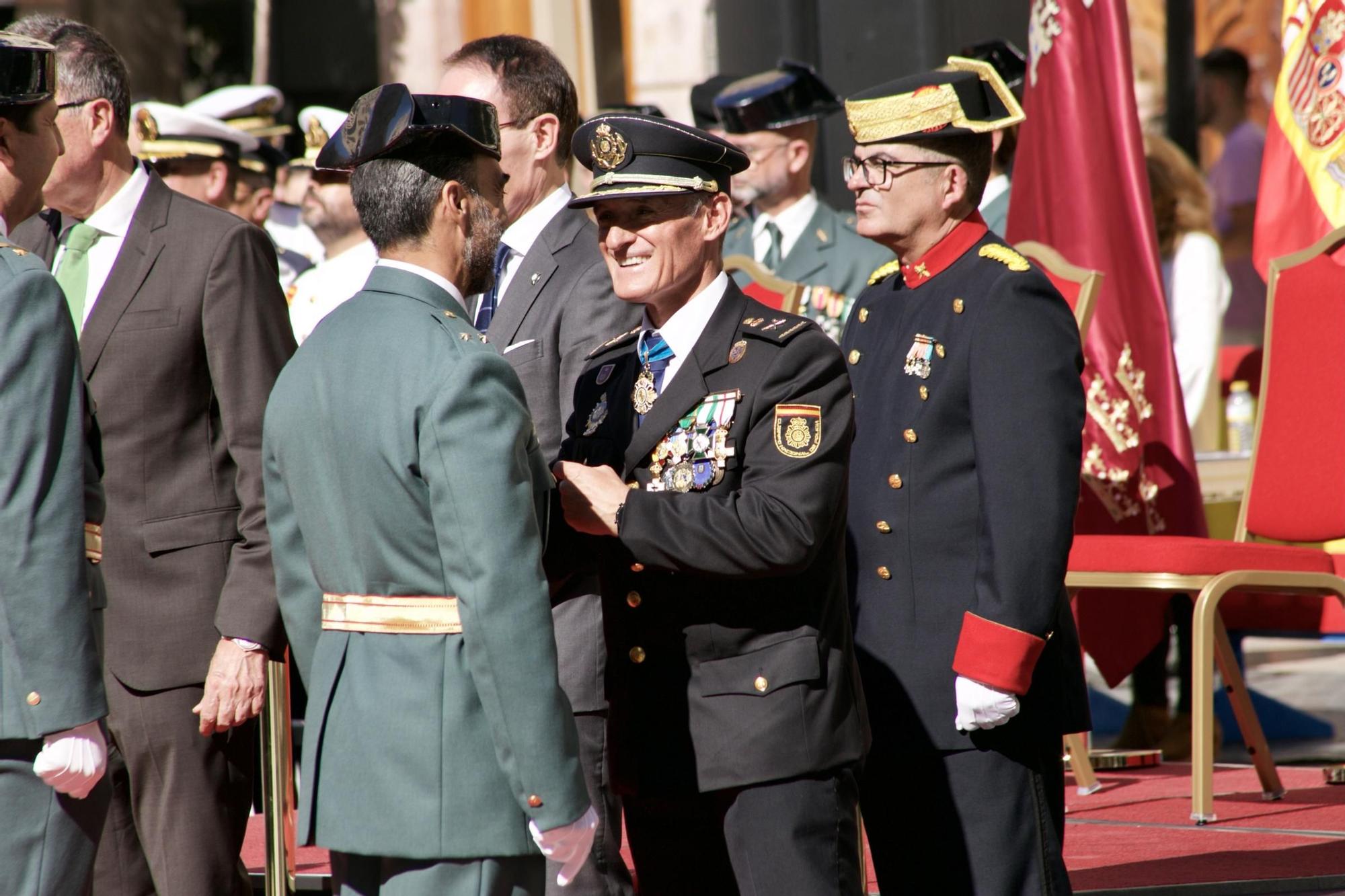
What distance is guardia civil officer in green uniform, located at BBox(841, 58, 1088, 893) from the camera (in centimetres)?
292

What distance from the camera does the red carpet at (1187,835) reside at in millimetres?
4070

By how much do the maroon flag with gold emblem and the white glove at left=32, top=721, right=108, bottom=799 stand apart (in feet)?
11.4

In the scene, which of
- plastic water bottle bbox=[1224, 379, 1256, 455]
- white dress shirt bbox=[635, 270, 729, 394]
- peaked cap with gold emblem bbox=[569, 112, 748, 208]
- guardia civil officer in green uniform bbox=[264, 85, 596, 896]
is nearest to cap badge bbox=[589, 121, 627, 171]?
peaked cap with gold emblem bbox=[569, 112, 748, 208]

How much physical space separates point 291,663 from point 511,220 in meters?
2.04

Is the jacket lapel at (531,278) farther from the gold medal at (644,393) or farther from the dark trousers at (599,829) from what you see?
the dark trousers at (599,829)

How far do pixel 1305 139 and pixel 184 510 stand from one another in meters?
3.76

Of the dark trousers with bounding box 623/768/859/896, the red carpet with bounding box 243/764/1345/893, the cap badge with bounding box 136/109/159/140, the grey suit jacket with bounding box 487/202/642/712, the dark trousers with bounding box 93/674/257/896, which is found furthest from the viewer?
the cap badge with bounding box 136/109/159/140

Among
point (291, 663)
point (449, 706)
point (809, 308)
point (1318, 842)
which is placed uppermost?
point (809, 308)

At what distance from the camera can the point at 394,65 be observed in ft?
40.1

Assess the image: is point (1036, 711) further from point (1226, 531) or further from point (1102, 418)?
point (1226, 531)

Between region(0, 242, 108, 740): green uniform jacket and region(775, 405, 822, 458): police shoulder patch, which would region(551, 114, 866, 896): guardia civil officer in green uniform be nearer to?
region(775, 405, 822, 458): police shoulder patch

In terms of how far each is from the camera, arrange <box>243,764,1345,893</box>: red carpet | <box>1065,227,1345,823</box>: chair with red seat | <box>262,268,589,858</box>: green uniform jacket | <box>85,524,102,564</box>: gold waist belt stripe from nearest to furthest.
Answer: <box>262,268,589,858</box>: green uniform jacket, <box>85,524,102,564</box>: gold waist belt stripe, <box>243,764,1345,893</box>: red carpet, <box>1065,227,1345,823</box>: chair with red seat

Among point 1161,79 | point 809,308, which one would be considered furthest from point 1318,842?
point 1161,79

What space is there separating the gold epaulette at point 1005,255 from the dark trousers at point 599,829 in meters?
0.99
